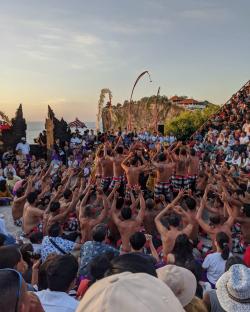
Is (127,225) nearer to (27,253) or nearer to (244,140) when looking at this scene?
(27,253)

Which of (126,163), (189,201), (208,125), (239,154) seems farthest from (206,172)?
(208,125)

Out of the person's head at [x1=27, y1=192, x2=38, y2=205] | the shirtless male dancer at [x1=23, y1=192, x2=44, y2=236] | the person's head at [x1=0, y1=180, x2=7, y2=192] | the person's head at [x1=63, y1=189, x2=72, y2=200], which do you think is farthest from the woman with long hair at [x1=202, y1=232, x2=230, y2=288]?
the person's head at [x1=0, y1=180, x2=7, y2=192]

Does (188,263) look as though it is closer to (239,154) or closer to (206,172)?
(206,172)

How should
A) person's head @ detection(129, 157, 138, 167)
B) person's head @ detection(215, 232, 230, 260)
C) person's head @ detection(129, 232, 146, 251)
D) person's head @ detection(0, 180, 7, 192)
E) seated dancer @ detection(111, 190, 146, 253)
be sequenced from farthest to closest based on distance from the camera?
person's head @ detection(0, 180, 7, 192) → person's head @ detection(129, 157, 138, 167) → seated dancer @ detection(111, 190, 146, 253) → person's head @ detection(215, 232, 230, 260) → person's head @ detection(129, 232, 146, 251)

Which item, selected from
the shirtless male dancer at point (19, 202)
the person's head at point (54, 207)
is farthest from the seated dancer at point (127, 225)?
the shirtless male dancer at point (19, 202)

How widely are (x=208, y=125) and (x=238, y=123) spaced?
2748mm

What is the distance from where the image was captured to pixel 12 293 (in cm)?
193

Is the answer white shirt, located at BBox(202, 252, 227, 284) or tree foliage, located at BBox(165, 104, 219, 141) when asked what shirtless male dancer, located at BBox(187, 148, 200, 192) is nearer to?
white shirt, located at BBox(202, 252, 227, 284)

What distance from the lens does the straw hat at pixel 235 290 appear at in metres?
2.21

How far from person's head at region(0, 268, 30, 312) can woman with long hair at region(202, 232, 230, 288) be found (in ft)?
11.2

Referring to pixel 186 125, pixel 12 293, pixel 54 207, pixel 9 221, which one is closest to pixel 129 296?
pixel 12 293

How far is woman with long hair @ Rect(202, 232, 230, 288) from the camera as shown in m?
4.94

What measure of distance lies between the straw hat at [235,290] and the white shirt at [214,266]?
2.73 metres

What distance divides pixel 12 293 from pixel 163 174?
7.83m
